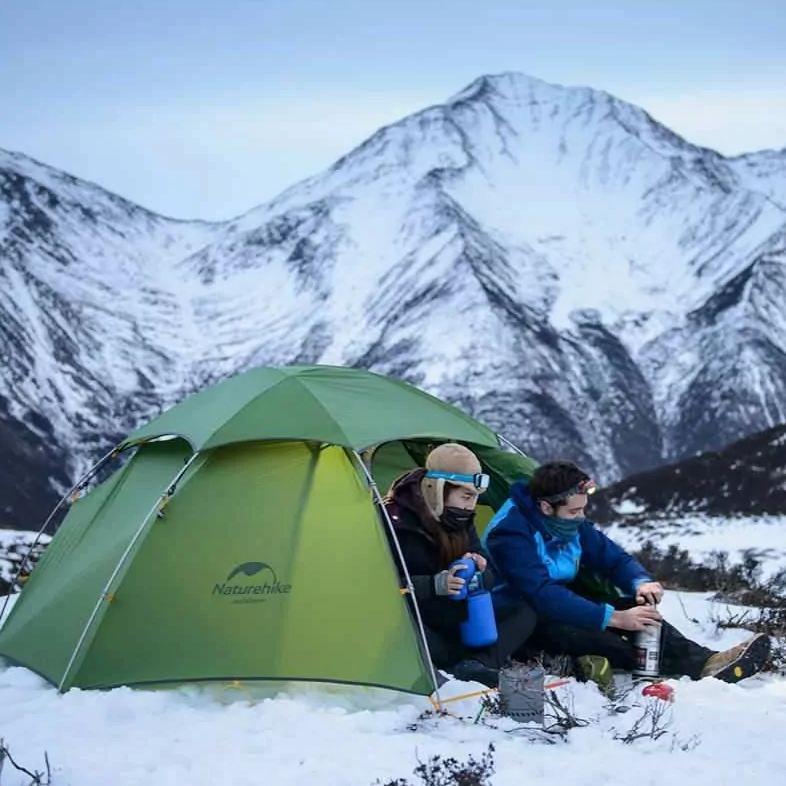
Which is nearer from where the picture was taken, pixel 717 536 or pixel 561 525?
pixel 561 525

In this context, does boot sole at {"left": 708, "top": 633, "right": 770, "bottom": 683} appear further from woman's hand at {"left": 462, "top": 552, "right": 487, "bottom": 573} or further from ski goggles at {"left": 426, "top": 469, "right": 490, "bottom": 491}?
ski goggles at {"left": 426, "top": 469, "right": 490, "bottom": 491}

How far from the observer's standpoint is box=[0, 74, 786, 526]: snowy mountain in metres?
119

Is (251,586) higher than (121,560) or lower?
lower

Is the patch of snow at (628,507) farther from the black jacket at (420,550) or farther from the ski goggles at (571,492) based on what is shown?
the black jacket at (420,550)

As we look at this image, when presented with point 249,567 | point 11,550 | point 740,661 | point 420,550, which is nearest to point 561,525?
point 420,550

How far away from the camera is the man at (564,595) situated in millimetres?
7867

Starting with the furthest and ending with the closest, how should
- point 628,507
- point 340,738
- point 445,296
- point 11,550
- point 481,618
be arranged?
1. point 445,296
2. point 628,507
3. point 11,550
4. point 481,618
5. point 340,738

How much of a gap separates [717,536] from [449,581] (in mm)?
19919

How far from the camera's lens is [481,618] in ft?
25.5

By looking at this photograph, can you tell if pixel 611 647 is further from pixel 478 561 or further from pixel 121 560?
pixel 121 560

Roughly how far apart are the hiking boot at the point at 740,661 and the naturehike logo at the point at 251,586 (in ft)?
9.30

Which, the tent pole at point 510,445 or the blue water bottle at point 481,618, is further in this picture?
the tent pole at point 510,445

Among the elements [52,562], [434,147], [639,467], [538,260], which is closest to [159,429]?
[52,562]

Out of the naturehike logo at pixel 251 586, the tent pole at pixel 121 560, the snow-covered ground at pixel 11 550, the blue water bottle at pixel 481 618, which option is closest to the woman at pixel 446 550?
the blue water bottle at pixel 481 618
